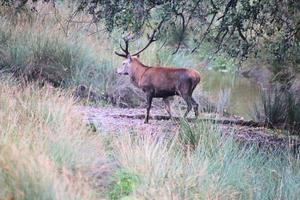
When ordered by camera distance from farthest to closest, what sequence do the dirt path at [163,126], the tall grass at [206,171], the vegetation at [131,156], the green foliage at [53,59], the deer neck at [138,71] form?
the green foliage at [53,59], the deer neck at [138,71], the dirt path at [163,126], the tall grass at [206,171], the vegetation at [131,156]

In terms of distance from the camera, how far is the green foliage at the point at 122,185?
220 inches

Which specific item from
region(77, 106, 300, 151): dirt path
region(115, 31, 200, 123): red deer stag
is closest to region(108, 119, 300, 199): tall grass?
region(77, 106, 300, 151): dirt path

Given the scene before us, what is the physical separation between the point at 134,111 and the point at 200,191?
8.24 meters

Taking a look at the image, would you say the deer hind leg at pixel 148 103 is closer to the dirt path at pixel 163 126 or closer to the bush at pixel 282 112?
the dirt path at pixel 163 126

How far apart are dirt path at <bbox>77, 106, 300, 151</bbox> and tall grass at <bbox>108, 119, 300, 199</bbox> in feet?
5.88

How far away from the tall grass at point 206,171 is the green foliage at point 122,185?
0.05 metres

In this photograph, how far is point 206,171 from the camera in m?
6.43

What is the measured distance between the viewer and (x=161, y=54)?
18.0m

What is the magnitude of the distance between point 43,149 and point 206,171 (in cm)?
160

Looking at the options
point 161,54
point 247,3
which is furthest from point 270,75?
point 247,3

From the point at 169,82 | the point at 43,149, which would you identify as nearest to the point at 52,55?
the point at 169,82

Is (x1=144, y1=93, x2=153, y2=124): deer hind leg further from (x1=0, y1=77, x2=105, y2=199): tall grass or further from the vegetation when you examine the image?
(x1=0, y1=77, x2=105, y2=199): tall grass

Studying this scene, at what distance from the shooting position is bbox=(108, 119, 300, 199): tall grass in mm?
5854

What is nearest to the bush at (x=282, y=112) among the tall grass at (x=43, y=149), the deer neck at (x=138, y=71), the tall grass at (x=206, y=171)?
the deer neck at (x=138, y=71)
